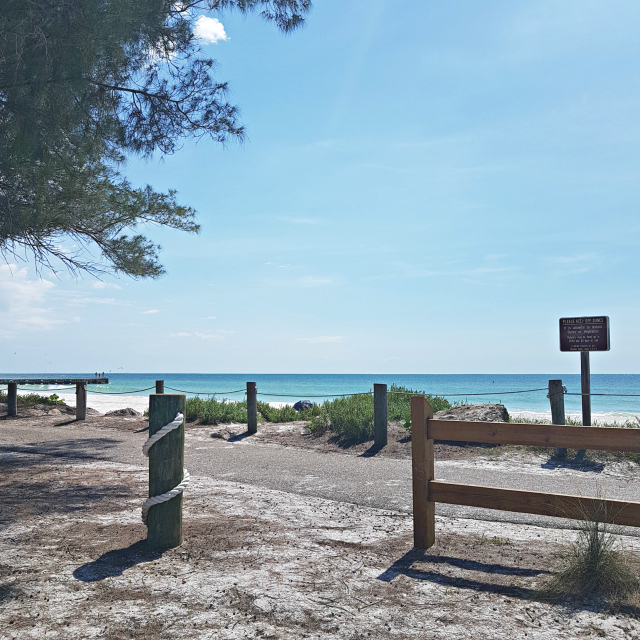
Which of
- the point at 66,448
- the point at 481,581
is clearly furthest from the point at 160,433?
the point at 66,448

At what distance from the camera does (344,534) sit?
4.95 metres

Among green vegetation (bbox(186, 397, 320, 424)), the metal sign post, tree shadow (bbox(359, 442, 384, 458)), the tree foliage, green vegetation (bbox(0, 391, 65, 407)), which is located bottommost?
tree shadow (bbox(359, 442, 384, 458))

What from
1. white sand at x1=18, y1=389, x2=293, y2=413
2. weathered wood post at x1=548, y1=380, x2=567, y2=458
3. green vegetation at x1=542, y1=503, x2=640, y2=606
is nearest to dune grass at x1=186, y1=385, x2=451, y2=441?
→ weathered wood post at x1=548, y1=380, x2=567, y2=458

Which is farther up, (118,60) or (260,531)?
(118,60)

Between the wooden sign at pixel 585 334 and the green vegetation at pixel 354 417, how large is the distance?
111 inches

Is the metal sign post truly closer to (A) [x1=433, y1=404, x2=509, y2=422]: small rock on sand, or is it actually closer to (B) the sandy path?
(A) [x1=433, y1=404, x2=509, y2=422]: small rock on sand

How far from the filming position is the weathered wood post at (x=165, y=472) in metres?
4.56

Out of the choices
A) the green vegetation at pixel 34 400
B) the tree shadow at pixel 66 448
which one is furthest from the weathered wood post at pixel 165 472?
the green vegetation at pixel 34 400

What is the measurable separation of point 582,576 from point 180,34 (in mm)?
8255

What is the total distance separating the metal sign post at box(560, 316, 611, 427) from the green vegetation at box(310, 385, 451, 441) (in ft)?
9.14

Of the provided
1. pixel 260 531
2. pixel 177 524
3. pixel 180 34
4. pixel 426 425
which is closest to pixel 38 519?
pixel 177 524

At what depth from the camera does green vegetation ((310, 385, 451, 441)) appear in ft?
36.4

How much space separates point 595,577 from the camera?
11.9 ft

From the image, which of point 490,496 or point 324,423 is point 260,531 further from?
point 324,423
